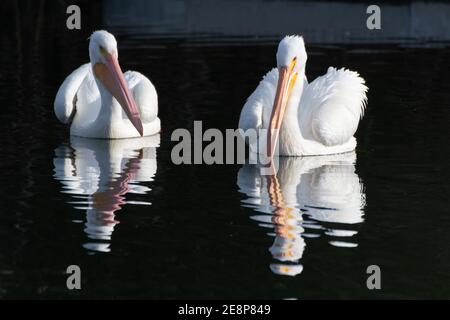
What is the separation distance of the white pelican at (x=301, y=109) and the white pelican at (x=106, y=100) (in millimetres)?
1076

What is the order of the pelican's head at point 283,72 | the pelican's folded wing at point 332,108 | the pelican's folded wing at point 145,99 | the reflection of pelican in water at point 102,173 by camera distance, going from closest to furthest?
the reflection of pelican in water at point 102,173, the pelican's head at point 283,72, the pelican's folded wing at point 332,108, the pelican's folded wing at point 145,99

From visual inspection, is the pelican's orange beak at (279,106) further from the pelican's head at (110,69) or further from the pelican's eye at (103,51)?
the pelican's eye at (103,51)

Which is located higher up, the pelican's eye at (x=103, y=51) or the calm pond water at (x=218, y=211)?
the pelican's eye at (x=103, y=51)

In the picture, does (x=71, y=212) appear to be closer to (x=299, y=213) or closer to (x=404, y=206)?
(x=299, y=213)

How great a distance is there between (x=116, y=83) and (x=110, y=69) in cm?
13

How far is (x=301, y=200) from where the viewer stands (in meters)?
8.09

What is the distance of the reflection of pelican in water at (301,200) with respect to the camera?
697 cm

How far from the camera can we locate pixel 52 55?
15820 millimetres

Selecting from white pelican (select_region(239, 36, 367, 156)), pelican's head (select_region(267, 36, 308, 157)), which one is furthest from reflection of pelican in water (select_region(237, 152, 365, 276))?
pelican's head (select_region(267, 36, 308, 157))

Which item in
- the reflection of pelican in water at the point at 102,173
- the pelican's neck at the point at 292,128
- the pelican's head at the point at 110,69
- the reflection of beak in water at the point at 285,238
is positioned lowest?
the reflection of beak in water at the point at 285,238

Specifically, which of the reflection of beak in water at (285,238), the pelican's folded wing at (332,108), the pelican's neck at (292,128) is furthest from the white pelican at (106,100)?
the reflection of beak in water at (285,238)

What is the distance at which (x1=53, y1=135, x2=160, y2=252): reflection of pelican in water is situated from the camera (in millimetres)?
7527
